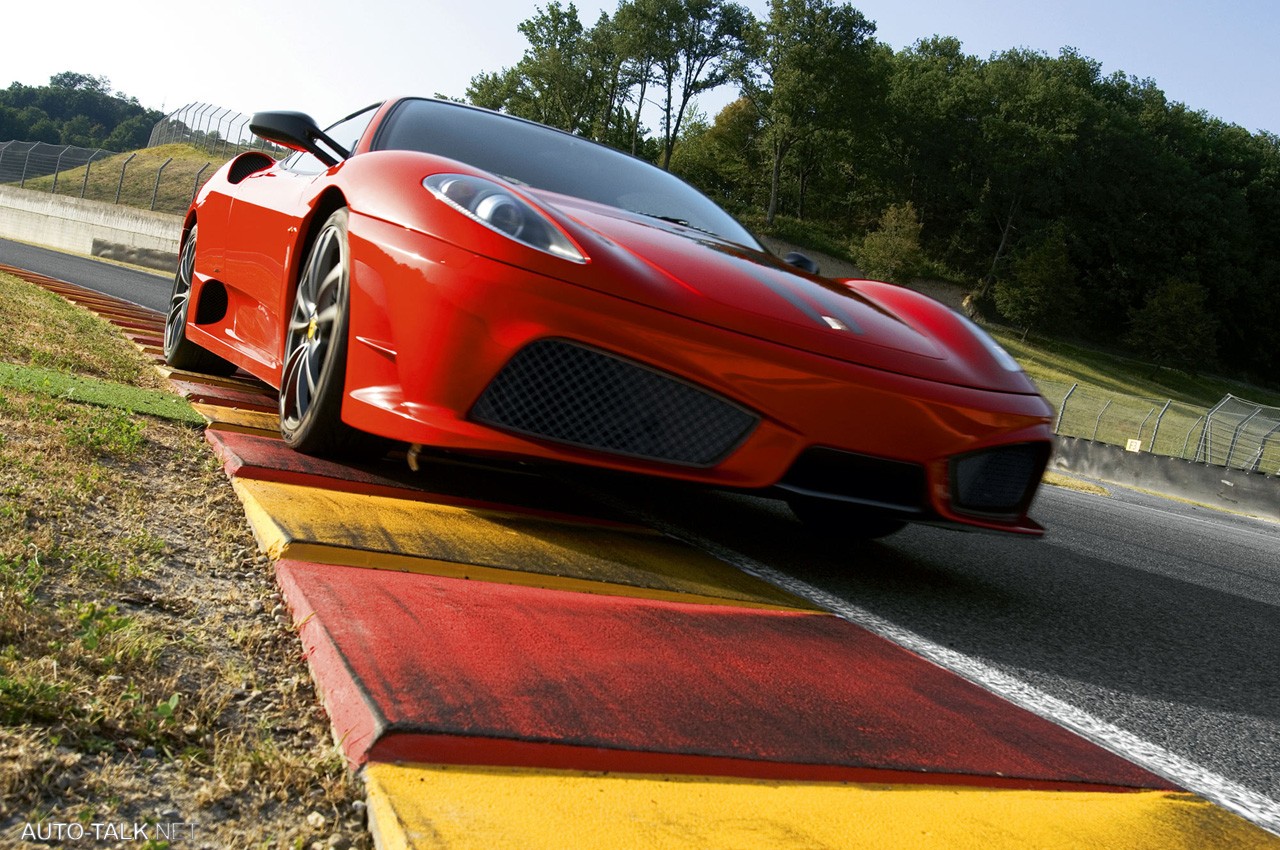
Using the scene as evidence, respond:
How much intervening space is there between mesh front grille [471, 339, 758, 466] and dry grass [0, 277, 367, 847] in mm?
672

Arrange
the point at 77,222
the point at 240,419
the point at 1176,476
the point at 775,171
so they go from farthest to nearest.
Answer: the point at 775,171 → the point at 77,222 → the point at 1176,476 → the point at 240,419

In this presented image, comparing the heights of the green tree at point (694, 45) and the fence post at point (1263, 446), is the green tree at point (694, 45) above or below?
above

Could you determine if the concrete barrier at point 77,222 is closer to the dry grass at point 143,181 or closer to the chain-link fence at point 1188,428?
the dry grass at point 143,181

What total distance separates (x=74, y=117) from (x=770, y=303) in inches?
4387

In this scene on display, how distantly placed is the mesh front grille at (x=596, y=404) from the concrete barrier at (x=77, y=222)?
103 ft

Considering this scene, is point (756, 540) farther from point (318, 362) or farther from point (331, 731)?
point (331, 731)

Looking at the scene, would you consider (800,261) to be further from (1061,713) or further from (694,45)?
(694,45)

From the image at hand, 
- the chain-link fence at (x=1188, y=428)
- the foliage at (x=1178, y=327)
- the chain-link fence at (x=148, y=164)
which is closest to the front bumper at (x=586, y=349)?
the chain-link fence at (x=1188, y=428)

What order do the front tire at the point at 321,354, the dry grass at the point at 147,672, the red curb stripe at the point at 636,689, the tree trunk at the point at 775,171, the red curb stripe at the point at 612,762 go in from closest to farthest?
the dry grass at the point at 147,672 < the red curb stripe at the point at 612,762 < the red curb stripe at the point at 636,689 < the front tire at the point at 321,354 < the tree trunk at the point at 775,171

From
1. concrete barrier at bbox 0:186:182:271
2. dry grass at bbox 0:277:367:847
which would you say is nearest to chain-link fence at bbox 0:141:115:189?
concrete barrier at bbox 0:186:182:271

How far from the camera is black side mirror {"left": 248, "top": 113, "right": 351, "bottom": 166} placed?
11.9ft

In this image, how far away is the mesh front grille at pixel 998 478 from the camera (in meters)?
3.06

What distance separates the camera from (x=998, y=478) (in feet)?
10.5

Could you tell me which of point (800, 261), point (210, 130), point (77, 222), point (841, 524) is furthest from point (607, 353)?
point (210, 130)
